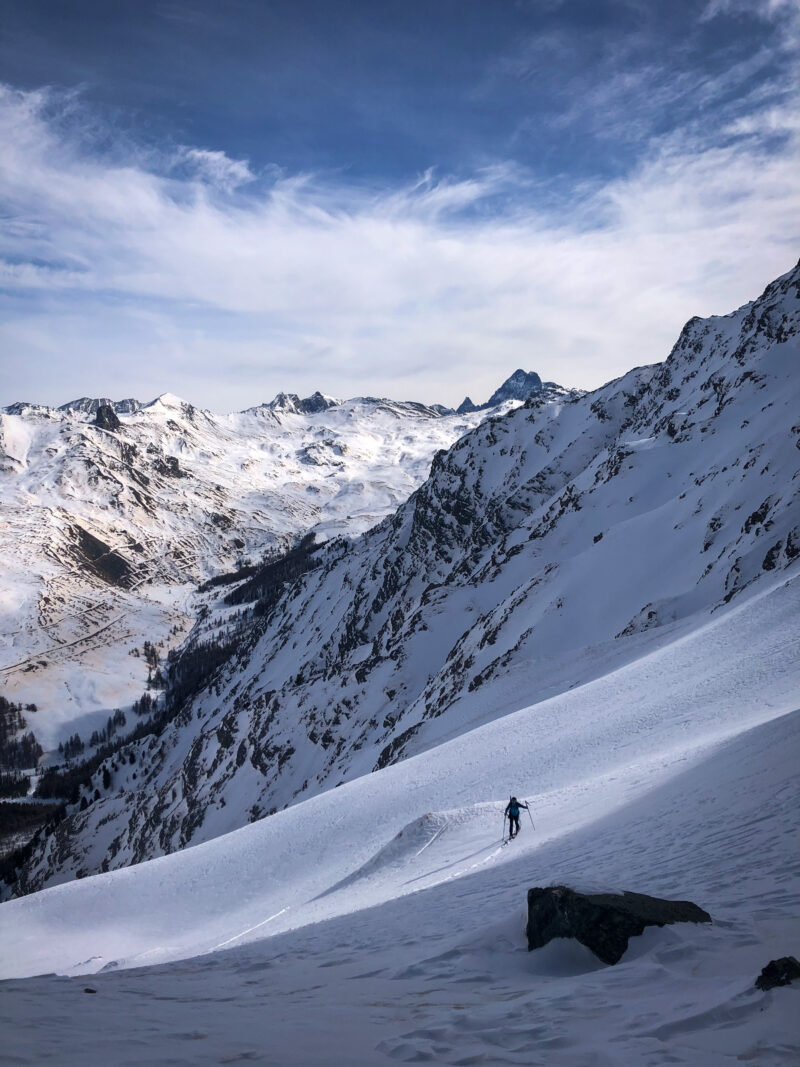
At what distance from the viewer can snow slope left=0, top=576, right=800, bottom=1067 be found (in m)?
6.61

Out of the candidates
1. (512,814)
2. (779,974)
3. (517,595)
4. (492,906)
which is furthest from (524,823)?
(517,595)

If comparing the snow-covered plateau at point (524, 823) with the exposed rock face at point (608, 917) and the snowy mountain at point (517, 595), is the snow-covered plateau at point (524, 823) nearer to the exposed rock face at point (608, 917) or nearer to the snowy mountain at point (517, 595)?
the exposed rock face at point (608, 917)

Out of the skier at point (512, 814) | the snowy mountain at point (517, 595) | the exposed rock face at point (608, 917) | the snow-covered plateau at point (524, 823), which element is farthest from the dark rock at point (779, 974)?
the snowy mountain at point (517, 595)

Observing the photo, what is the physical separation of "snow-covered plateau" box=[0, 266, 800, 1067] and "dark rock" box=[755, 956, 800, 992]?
0.36ft

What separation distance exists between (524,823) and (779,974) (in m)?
15.1

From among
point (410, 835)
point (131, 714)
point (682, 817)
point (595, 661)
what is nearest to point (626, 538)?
point (595, 661)

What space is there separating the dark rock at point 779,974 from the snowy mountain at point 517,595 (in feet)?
54.4

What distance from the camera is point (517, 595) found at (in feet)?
197

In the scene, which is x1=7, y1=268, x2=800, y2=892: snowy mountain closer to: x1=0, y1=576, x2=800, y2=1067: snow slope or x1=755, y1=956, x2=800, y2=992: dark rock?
x1=0, y1=576, x2=800, y2=1067: snow slope

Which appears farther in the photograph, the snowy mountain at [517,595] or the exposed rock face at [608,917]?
the snowy mountain at [517,595]

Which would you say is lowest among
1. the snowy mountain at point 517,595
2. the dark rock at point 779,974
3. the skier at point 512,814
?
the skier at point 512,814

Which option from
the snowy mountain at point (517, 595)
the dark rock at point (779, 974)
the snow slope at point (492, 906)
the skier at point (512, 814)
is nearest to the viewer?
the dark rock at point (779, 974)

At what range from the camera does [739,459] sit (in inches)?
2073

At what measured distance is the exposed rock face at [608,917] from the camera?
840 cm
